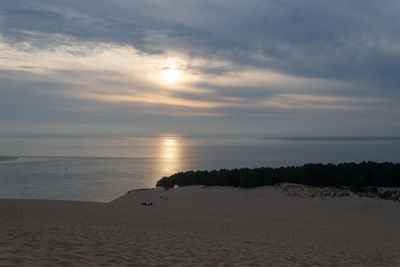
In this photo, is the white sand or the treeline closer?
the white sand

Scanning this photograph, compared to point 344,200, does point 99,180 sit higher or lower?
higher

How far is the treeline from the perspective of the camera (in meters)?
29.2

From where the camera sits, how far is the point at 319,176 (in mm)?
31484

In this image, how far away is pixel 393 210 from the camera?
2400 centimetres

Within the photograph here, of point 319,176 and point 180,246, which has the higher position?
point 319,176

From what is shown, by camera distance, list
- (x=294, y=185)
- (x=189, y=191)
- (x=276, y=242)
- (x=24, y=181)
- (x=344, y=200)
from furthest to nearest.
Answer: (x=24, y=181)
(x=189, y=191)
(x=294, y=185)
(x=344, y=200)
(x=276, y=242)

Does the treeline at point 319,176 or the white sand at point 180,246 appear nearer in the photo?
the white sand at point 180,246

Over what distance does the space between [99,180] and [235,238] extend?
4332 cm

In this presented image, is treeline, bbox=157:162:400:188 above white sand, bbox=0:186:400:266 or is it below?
above

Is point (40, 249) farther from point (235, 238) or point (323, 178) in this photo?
point (323, 178)

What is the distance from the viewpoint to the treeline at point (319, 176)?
1152 inches

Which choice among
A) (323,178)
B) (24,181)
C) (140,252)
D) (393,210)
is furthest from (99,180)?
(140,252)

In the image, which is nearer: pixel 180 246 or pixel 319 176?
pixel 180 246

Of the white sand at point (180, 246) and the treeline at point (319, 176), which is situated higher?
the treeline at point (319, 176)
